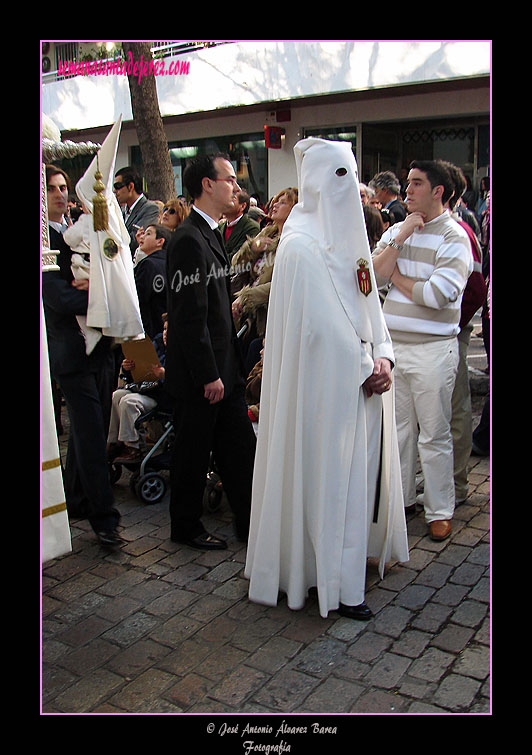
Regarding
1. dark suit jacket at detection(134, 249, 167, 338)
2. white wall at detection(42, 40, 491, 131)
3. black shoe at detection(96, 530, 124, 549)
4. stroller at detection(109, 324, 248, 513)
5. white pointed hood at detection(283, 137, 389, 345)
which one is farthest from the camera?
white wall at detection(42, 40, 491, 131)

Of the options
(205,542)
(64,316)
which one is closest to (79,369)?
(64,316)

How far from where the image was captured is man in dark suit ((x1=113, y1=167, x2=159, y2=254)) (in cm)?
730

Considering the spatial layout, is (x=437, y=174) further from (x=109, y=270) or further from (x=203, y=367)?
(x=109, y=270)

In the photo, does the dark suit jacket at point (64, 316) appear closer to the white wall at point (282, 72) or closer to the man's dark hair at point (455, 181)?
the man's dark hair at point (455, 181)

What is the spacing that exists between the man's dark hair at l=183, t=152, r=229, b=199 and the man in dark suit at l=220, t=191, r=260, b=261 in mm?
2694

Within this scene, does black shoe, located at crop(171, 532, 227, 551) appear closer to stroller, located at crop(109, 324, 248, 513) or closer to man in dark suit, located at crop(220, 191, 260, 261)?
stroller, located at crop(109, 324, 248, 513)

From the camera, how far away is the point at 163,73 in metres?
14.9

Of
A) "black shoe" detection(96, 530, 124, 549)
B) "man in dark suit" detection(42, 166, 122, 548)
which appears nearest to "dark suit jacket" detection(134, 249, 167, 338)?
"man in dark suit" detection(42, 166, 122, 548)

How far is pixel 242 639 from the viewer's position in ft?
11.3

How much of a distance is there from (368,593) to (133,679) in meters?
1.34

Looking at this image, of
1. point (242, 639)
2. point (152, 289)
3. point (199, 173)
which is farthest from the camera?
point (152, 289)

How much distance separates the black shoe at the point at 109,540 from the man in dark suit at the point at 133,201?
3.54 m

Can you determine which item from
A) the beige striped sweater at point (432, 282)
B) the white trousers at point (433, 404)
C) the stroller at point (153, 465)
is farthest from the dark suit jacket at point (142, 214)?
the white trousers at point (433, 404)

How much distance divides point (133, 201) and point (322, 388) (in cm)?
483
